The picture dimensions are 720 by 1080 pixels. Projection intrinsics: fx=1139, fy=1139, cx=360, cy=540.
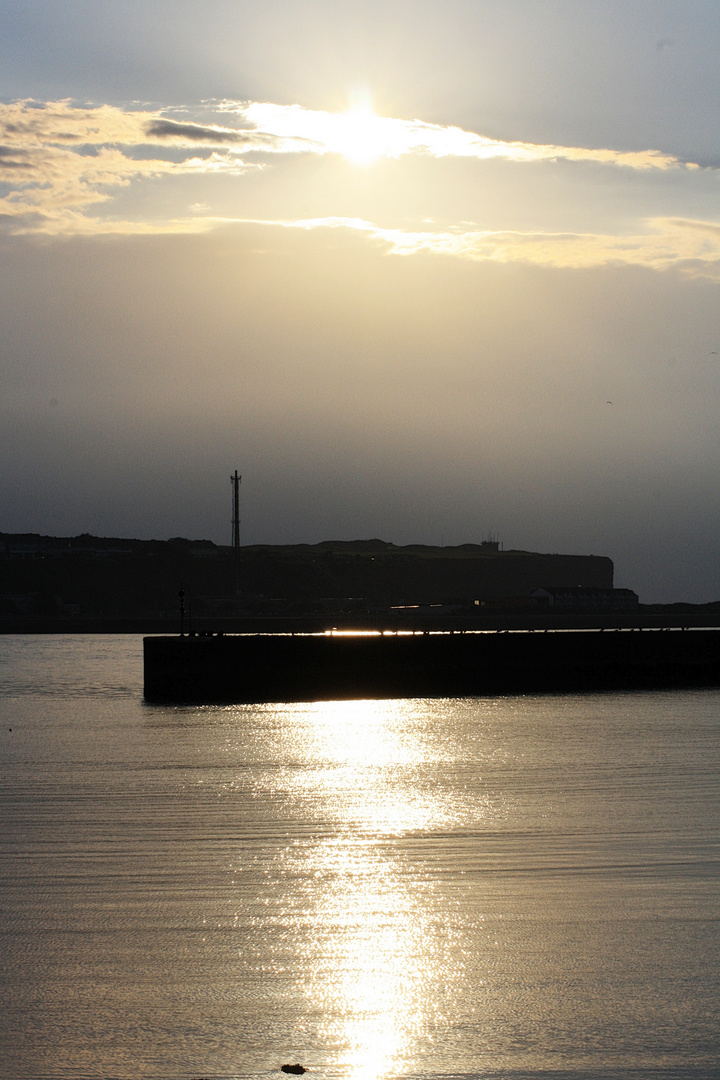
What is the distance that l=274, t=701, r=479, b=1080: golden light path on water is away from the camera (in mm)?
8898

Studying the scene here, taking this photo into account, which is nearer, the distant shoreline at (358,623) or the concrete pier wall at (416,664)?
the concrete pier wall at (416,664)

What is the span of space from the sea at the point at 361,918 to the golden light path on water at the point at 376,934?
33 millimetres

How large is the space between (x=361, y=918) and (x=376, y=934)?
0.61 m

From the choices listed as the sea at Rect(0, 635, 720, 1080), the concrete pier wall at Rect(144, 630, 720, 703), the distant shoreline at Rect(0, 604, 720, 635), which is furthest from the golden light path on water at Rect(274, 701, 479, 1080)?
the distant shoreline at Rect(0, 604, 720, 635)

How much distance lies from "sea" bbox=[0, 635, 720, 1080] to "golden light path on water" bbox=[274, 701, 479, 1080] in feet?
0.11

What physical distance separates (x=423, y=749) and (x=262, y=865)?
1322 centimetres

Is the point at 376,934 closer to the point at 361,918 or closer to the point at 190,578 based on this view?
the point at 361,918

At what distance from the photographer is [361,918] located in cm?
1199

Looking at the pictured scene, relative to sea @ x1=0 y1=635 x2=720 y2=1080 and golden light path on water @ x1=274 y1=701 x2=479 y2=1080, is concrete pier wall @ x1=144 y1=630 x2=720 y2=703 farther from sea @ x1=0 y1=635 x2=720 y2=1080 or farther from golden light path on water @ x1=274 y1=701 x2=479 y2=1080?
golden light path on water @ x1=274 y1=701 x2=479 y2=1080

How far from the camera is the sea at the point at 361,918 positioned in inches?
343

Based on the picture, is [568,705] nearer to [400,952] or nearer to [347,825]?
[347,825]

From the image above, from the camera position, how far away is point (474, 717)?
35.7m

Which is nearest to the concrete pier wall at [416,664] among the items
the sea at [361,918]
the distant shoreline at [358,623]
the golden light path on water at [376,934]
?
the sea at [361,918]

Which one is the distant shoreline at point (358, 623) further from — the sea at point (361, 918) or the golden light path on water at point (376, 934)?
the golden light path on water at point (376, 934)
